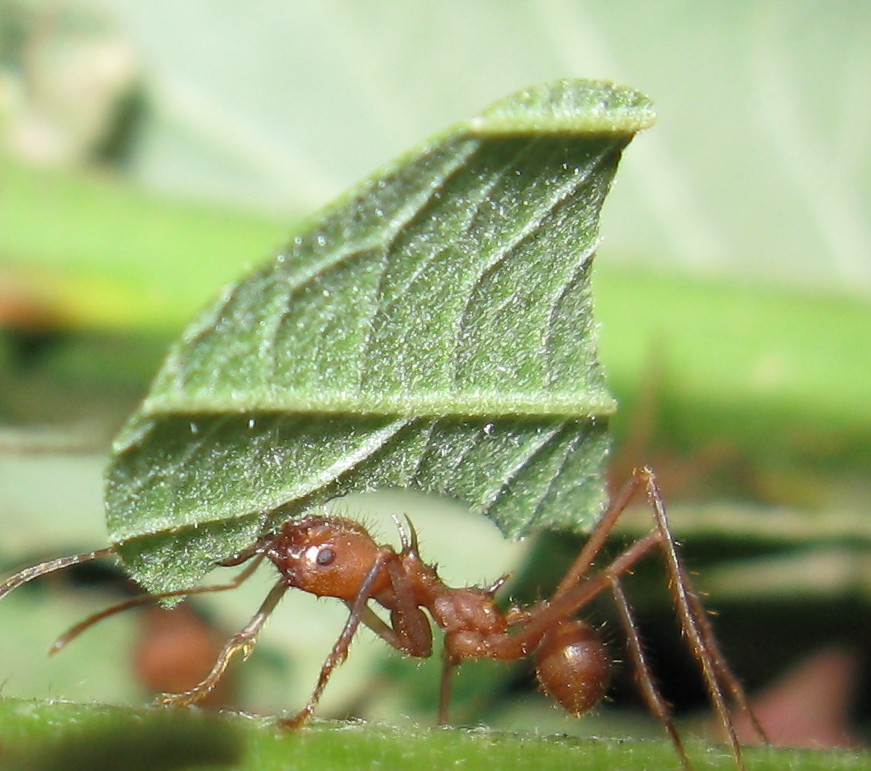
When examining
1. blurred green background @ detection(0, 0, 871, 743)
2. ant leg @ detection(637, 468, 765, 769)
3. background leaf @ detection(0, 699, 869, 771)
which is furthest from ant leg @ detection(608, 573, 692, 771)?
blurred green background @ detection(0, 0, 871, 743)

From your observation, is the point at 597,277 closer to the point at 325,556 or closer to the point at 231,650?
the point at 325,556

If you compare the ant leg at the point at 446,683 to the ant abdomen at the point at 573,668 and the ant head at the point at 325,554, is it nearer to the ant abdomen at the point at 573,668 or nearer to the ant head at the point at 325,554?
the ant abdomen at the point at 573,668

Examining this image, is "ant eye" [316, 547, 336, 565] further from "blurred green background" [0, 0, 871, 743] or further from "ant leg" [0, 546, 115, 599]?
"blurred green background" [0, 0, 871, 743]

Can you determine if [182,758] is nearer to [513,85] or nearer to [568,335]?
[568,335]

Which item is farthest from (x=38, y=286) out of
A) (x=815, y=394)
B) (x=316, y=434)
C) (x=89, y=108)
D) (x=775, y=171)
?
(x=775, y=171)

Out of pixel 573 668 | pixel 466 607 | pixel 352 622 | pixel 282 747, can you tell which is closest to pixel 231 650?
pixel 352 622

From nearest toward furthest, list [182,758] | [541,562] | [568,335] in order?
[182,758], [568,335], [541,562]

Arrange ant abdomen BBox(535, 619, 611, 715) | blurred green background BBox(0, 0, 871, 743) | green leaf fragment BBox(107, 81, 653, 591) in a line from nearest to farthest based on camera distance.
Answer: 1. green leaf fragment BBox(107, 81, 653, 591)
2. ant abdomen BBox(535, 619, 611, 715)
3. blurred green background BBox(0, 0, 871, 743)
